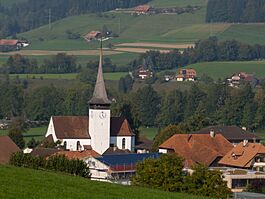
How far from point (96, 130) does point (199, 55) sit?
264 feet

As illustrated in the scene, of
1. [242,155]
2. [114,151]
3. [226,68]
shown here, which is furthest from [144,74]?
[242,155]

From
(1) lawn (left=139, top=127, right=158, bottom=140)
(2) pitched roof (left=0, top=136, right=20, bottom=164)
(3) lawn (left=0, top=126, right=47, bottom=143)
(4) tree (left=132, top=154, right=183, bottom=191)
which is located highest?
(4) tree (left=132, top=154, right=183, bottom=191)

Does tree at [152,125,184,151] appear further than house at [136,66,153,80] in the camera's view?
No

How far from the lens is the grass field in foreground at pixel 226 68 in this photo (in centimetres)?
14088

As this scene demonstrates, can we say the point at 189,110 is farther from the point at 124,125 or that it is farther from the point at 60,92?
the point at 124,125

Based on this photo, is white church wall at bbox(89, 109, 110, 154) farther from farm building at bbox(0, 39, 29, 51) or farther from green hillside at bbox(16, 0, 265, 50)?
farm building at bbox(0, 39, 29, 51)

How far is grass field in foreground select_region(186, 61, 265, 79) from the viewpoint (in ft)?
462

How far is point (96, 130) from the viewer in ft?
241

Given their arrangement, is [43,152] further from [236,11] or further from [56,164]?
[236,11]

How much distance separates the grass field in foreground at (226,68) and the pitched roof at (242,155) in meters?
71.4

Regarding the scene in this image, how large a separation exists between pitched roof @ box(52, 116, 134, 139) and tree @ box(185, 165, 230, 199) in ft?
101

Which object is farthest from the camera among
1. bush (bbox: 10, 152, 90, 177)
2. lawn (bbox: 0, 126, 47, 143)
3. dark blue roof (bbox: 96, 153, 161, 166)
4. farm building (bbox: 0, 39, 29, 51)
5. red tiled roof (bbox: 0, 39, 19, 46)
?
red tiled roof (bbox: 0, 39, 19, 46)

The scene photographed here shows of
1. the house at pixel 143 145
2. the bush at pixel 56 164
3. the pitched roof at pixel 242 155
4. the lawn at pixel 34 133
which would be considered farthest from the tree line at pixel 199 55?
the bush at pixel 56 164

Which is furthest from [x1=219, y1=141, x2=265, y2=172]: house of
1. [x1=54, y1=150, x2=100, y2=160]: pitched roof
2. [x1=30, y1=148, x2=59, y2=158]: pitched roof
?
[x1=30, y1=148, x2=59, y2=158]: pitched roof
